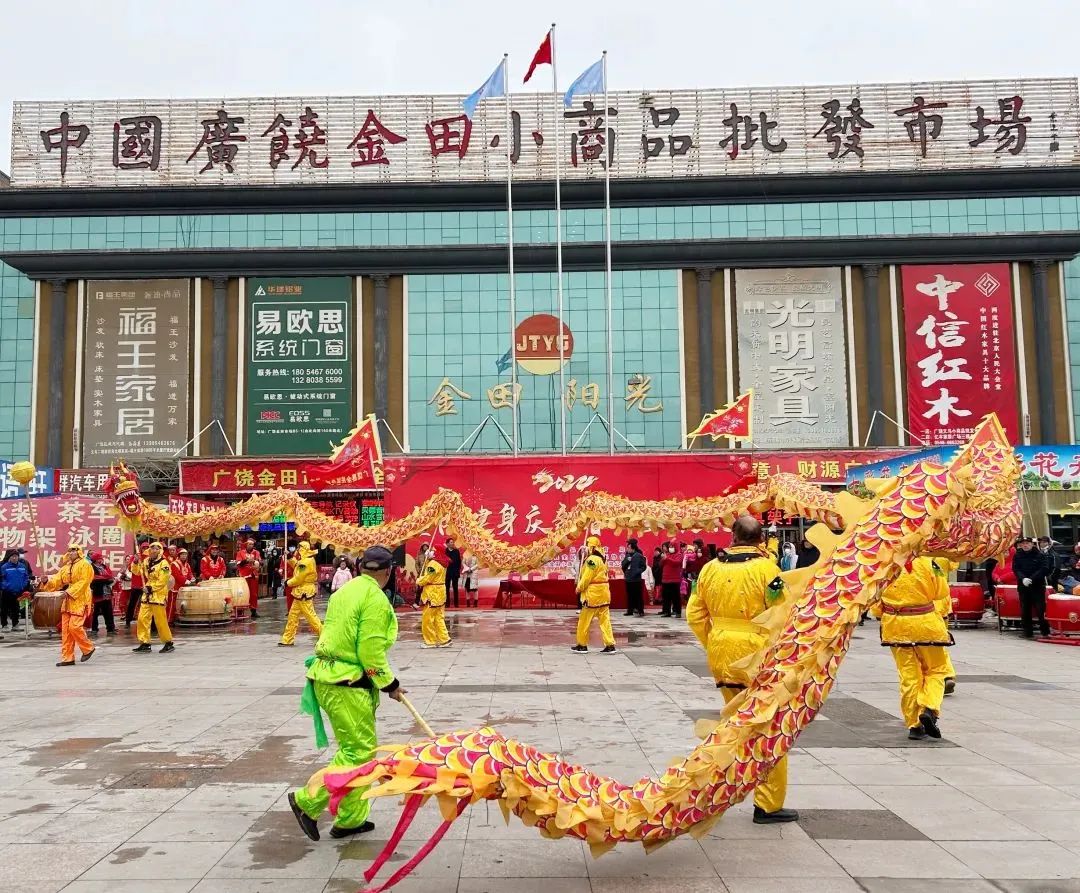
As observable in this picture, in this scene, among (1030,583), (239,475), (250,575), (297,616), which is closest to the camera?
(297,616)

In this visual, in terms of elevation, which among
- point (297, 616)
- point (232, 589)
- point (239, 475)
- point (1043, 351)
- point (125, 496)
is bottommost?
point (297, 616)

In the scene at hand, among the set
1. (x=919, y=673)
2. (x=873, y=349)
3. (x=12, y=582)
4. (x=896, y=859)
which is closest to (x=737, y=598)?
(x=896, y=859)

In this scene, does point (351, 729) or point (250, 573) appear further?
point (250, 573)

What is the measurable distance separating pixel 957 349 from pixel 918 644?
1051 inches

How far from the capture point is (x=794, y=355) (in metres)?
31.4

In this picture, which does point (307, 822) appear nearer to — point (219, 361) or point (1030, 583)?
point (1030, 583)

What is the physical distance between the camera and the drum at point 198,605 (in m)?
17.6

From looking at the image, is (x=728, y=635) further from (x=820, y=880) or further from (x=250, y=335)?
(x=250, y=335)

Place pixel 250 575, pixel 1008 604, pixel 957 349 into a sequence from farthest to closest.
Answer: pixel 957 349, pixel 250 575, pixel 1008 604

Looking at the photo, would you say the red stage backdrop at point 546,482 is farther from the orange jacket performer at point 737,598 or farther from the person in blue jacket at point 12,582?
the orange jacket performer at point 737,598

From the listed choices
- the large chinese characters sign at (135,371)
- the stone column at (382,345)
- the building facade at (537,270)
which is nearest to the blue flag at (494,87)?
the building facade at (537,270)

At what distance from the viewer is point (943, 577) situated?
26.2 feet

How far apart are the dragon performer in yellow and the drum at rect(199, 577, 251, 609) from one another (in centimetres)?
1461

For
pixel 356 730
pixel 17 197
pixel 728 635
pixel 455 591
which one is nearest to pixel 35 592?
pixel 455 591
